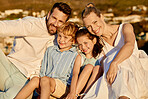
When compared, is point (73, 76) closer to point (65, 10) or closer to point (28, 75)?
point (28, 75)

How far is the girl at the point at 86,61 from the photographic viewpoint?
10.1 ft

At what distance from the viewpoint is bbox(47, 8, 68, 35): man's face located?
3.48 m

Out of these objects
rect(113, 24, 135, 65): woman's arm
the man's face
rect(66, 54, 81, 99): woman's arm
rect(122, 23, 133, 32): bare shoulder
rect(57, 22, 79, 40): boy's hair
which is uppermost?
the man's face

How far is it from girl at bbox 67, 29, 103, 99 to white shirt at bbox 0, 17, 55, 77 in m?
0.61

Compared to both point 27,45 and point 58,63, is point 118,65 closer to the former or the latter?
point 58,63

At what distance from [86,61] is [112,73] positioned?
750 mm

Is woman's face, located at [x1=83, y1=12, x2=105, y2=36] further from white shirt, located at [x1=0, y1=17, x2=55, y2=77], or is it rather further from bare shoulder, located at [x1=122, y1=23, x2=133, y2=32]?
white shirt, located at [x1=0, y1=17, x2=55, y2=77]

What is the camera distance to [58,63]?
3396 mm

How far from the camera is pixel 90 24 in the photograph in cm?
327

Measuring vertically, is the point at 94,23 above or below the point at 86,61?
above

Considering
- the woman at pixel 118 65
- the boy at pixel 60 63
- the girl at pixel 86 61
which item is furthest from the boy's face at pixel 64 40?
the woman at pixel 118 65

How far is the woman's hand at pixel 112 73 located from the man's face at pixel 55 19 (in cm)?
123

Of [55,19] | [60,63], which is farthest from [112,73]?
[55,19]

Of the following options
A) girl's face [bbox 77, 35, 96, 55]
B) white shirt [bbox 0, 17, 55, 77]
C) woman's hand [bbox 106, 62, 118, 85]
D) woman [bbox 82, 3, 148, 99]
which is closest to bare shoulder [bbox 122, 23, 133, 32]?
woman [bbox 82, 3, 148, 99]
